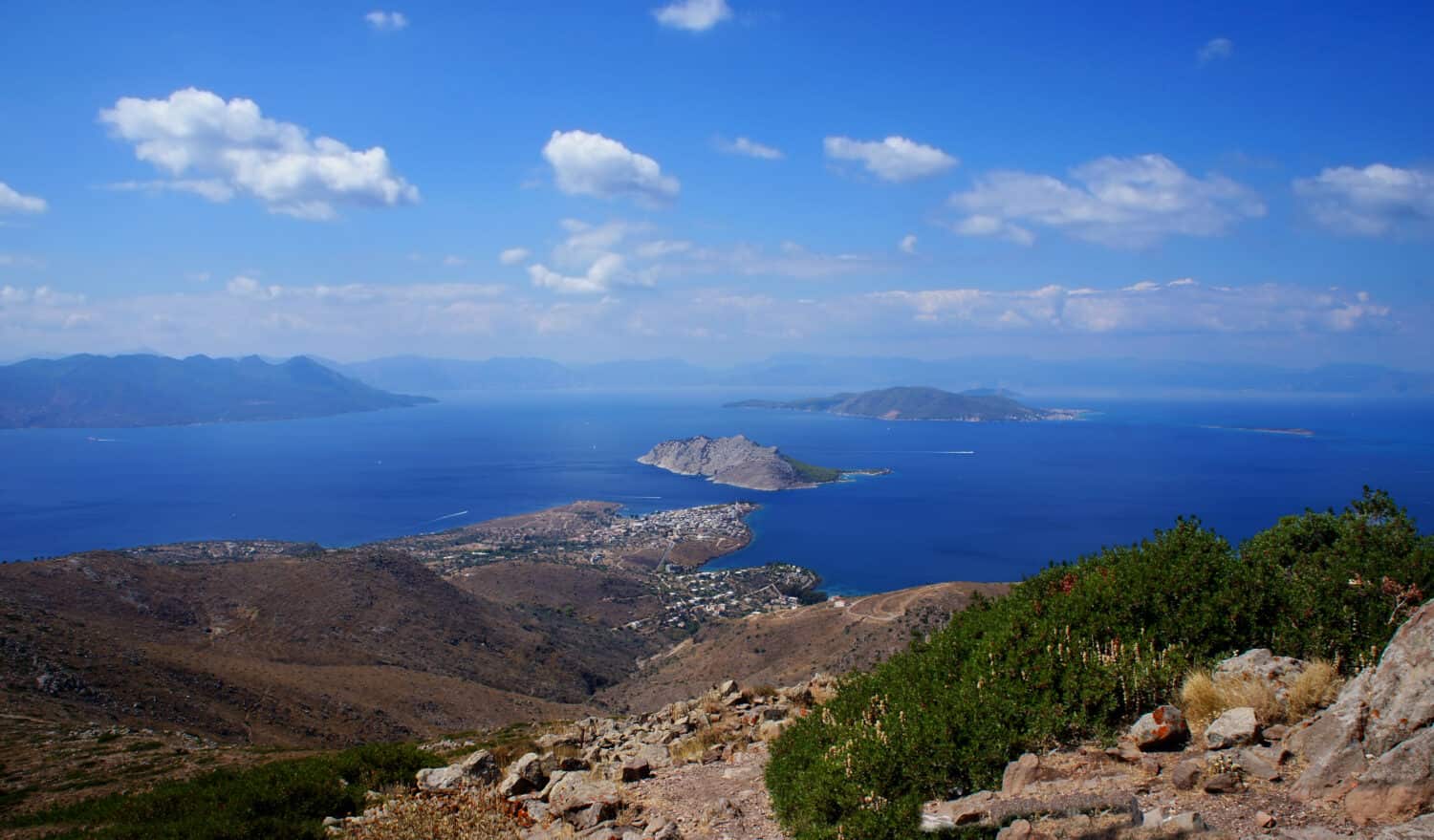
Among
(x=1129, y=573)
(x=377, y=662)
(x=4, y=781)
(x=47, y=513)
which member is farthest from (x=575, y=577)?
(x=47, y=513)

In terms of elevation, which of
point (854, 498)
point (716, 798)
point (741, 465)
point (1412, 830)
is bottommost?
point (854, 498)

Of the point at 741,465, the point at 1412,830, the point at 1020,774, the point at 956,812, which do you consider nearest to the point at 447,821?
the point at 956,812

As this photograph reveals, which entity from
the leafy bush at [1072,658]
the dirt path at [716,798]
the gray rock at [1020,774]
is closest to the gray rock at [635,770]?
the dirt path at [716,798]

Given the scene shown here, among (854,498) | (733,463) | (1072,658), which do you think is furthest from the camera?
(733,463)

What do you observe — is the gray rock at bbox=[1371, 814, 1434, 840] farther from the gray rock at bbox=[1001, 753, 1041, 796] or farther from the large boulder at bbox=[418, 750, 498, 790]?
the large boulder at bbox=[418, 750, 498, 790]

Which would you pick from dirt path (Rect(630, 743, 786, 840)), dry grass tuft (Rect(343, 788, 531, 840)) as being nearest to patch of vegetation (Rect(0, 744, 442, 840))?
dry grass tuft (Rect(343, 788, 531, 840))

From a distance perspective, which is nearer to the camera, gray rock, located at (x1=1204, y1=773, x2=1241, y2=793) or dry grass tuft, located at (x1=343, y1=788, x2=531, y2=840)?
gray rock, located at (x1=1204, y1=773, x2=1241, y2=793)

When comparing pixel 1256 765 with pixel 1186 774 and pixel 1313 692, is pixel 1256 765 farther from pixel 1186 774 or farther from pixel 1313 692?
pixel 1313 692
